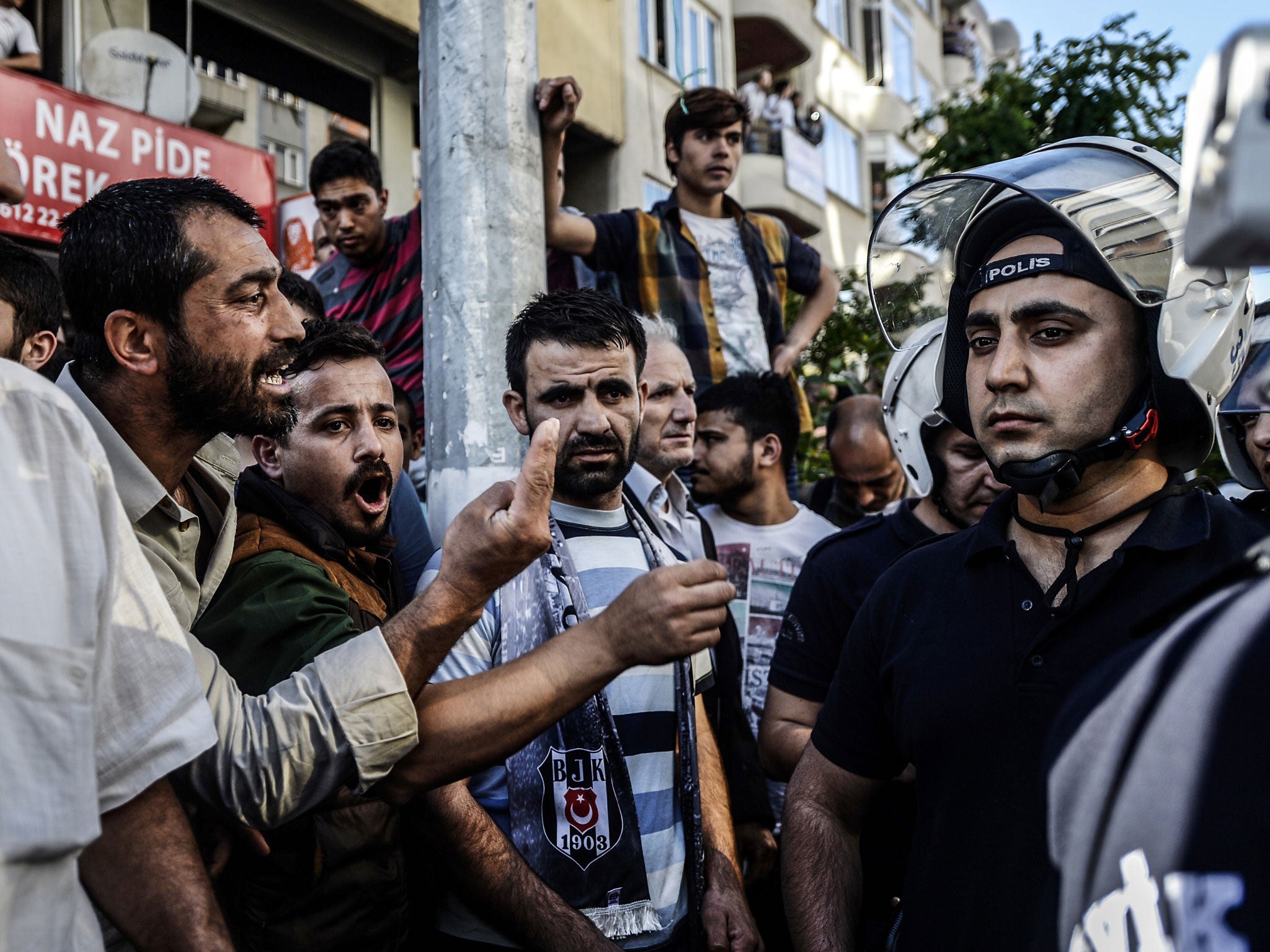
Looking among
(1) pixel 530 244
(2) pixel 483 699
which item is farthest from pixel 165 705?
(1) pixel 530 244

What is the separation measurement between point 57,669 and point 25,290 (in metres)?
2.30

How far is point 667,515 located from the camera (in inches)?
160

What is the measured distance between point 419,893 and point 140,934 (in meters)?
1.06

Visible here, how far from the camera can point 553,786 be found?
270 cm

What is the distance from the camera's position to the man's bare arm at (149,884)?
1716mm

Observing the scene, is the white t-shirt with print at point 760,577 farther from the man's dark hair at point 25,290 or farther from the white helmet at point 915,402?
the man's dark hair at point 25,290

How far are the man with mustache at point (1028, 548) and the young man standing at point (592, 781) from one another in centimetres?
45

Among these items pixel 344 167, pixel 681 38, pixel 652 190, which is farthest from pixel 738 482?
pixel 681 38

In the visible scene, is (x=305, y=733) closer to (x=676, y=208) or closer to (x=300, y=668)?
(x=300, y=668)

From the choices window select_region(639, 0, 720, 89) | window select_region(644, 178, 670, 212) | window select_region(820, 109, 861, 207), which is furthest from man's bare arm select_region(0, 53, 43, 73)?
window select_region(820, 109, 861, 207)

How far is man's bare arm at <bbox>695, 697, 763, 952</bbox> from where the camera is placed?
110 inches

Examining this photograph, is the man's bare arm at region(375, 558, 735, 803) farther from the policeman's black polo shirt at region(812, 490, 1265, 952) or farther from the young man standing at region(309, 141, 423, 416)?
the young man standing at region(309, 141, 423, 416)

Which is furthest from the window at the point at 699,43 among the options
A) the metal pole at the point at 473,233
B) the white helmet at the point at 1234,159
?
the white helmet at the point at 1234,159

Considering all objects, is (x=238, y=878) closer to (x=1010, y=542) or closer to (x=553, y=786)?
(x=553, y=786)
